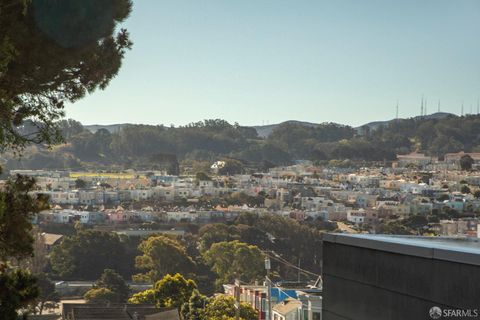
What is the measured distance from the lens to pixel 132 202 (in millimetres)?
81750

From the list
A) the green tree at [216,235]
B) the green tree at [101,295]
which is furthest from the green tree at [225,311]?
the green tree at [216,235]

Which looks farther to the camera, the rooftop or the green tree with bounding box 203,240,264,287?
the green tree with bounding box 203,240,264,287

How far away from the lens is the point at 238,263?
45.3 metres

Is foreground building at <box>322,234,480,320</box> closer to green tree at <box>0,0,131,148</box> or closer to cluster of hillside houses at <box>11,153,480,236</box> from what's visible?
green tree at <box>0,0,131,148</box>

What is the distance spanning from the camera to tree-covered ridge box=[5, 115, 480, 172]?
361ft

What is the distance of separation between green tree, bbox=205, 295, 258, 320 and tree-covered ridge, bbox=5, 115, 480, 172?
73.2 metres

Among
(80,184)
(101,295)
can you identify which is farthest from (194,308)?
(80,184)

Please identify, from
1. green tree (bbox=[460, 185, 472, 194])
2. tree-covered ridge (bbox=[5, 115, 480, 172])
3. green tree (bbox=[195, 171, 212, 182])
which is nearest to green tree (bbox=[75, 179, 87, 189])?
green tree (bbox=[195, 171, 212, 182])

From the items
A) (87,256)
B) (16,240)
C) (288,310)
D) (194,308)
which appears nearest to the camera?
(16,240)

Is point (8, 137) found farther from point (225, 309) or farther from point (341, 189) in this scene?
point (341, 189)

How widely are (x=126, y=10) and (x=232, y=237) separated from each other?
152 feet

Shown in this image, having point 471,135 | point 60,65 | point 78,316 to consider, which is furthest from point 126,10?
point 471,135

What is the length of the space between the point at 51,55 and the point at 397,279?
3.00m

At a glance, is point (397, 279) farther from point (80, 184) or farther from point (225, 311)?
point (80, 184)
